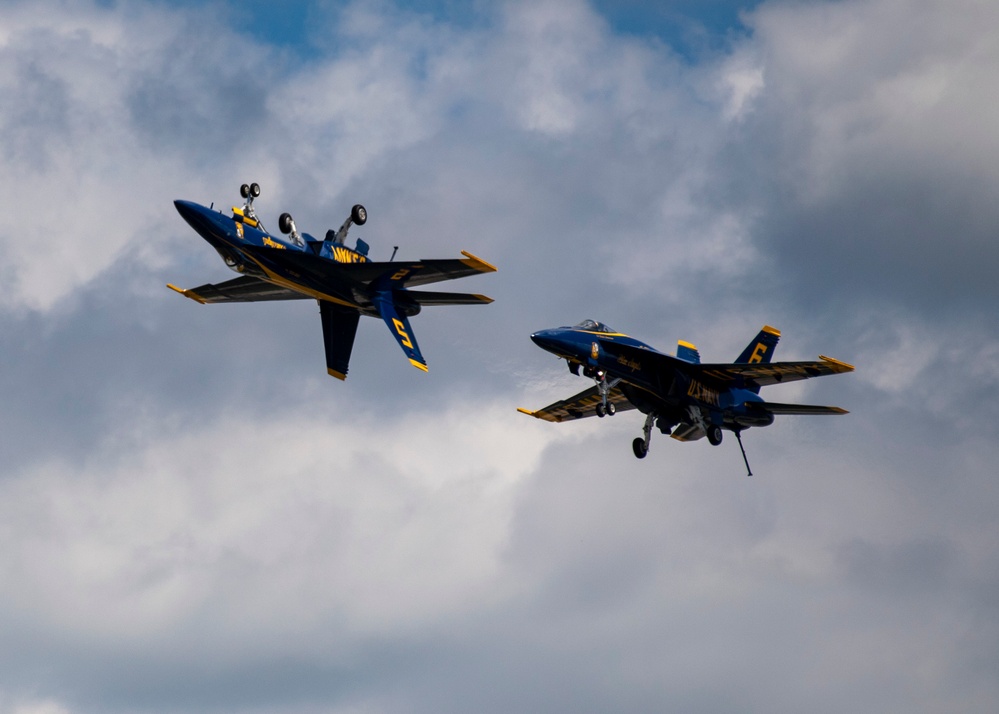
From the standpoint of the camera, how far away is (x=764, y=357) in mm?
107312

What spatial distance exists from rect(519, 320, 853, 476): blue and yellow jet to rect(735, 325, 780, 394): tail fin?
56mm

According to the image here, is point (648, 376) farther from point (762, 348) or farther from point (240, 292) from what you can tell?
point (240, 292)

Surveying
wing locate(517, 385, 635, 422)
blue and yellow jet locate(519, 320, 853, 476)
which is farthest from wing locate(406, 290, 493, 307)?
wing locate(517, 385, 635, 422)

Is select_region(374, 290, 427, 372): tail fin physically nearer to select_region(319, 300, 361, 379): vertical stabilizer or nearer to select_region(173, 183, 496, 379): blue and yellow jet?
select_region(173, 183, 496, 379): blue and yellow jet

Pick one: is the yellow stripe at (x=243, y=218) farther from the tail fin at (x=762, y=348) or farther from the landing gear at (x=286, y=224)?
the tail fin at (x=762, y=348)

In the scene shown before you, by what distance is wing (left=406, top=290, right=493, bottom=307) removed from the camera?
330 feet

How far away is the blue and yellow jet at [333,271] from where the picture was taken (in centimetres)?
9538

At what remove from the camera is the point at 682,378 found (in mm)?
101188

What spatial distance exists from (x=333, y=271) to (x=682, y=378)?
63.8 ft

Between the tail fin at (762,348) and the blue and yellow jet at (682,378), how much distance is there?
0.06m

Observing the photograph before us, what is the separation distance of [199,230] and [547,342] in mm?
18333

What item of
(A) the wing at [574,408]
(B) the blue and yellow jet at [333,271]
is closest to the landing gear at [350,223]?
(B) the blue and yellow jet at [333,271]

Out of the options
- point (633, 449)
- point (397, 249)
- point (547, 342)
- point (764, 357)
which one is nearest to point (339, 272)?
point (397, 249)

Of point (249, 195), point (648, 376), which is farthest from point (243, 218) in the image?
point (648, 376)
